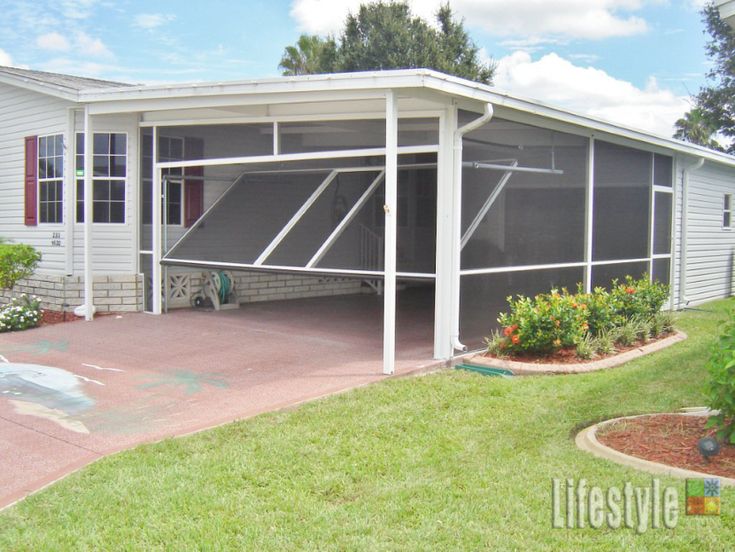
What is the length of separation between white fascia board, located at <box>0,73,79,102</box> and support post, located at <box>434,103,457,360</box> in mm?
5465

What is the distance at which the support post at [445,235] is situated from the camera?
773cm

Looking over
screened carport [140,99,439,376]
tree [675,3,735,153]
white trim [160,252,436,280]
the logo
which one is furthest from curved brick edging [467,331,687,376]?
tree [675,3,735,153]

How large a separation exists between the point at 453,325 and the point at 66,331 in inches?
209

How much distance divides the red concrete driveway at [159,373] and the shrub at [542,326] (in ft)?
3.12

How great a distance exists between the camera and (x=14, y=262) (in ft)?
36.9

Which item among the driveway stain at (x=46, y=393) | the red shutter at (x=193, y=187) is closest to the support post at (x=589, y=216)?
the red shutter at (x=193, y=187)

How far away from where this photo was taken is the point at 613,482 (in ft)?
14.0

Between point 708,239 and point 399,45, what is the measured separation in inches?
718

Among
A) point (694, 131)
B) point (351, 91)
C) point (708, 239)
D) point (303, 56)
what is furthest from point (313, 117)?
point (694, 131)

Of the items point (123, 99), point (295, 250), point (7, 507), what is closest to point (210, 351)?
point (295, 250)

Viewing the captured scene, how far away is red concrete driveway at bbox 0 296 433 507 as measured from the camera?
536 cm

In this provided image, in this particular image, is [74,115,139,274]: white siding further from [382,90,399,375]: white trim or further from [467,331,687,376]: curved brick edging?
[467,331,687,376]: curved brick edging

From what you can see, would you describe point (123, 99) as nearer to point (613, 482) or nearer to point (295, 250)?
point (295, 250)

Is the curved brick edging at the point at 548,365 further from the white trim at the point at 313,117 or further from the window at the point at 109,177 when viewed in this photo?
the window at the point at 109,177
